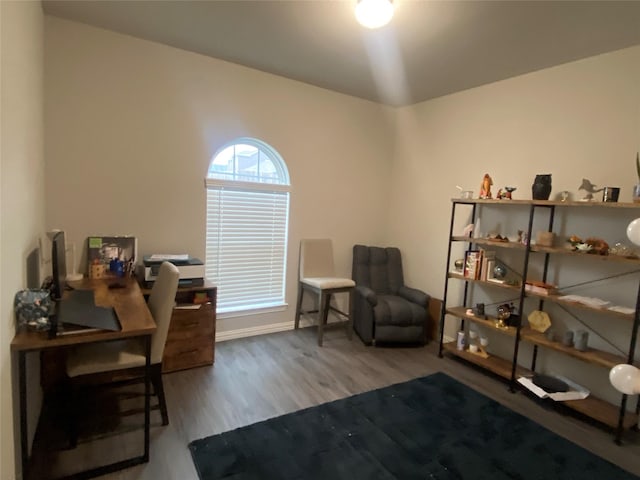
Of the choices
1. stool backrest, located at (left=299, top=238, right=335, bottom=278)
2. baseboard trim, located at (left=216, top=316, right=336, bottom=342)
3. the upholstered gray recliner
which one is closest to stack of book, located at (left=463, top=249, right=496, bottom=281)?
the upholstered gray recliner

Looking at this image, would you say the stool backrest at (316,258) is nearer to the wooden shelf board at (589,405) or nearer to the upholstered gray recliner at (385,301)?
the upholstered gray recliner at (385,301)

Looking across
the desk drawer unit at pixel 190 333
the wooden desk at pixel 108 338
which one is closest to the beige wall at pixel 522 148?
the desk drawer unit at pixel 190 333

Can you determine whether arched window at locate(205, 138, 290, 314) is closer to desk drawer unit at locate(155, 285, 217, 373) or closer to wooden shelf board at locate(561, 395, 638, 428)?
desk drawer unit at locate(155, 285, 217, 373)

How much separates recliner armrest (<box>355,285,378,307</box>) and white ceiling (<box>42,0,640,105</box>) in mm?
2124

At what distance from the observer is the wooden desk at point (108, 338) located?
1607 mm

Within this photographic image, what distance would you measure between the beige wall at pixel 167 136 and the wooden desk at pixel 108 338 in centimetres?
81

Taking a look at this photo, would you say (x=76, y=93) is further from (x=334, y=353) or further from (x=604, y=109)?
(x=604, y=109)

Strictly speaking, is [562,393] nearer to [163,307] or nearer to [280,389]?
[280,389]

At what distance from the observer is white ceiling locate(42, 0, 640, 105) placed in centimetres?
229

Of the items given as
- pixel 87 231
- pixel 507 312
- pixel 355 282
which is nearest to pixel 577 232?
pixel 507 312

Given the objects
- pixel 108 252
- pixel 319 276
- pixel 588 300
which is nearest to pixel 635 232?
pixel 588 300

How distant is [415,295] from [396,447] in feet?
6.24

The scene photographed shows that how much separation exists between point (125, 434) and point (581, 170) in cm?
373

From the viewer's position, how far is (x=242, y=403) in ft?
8.56
